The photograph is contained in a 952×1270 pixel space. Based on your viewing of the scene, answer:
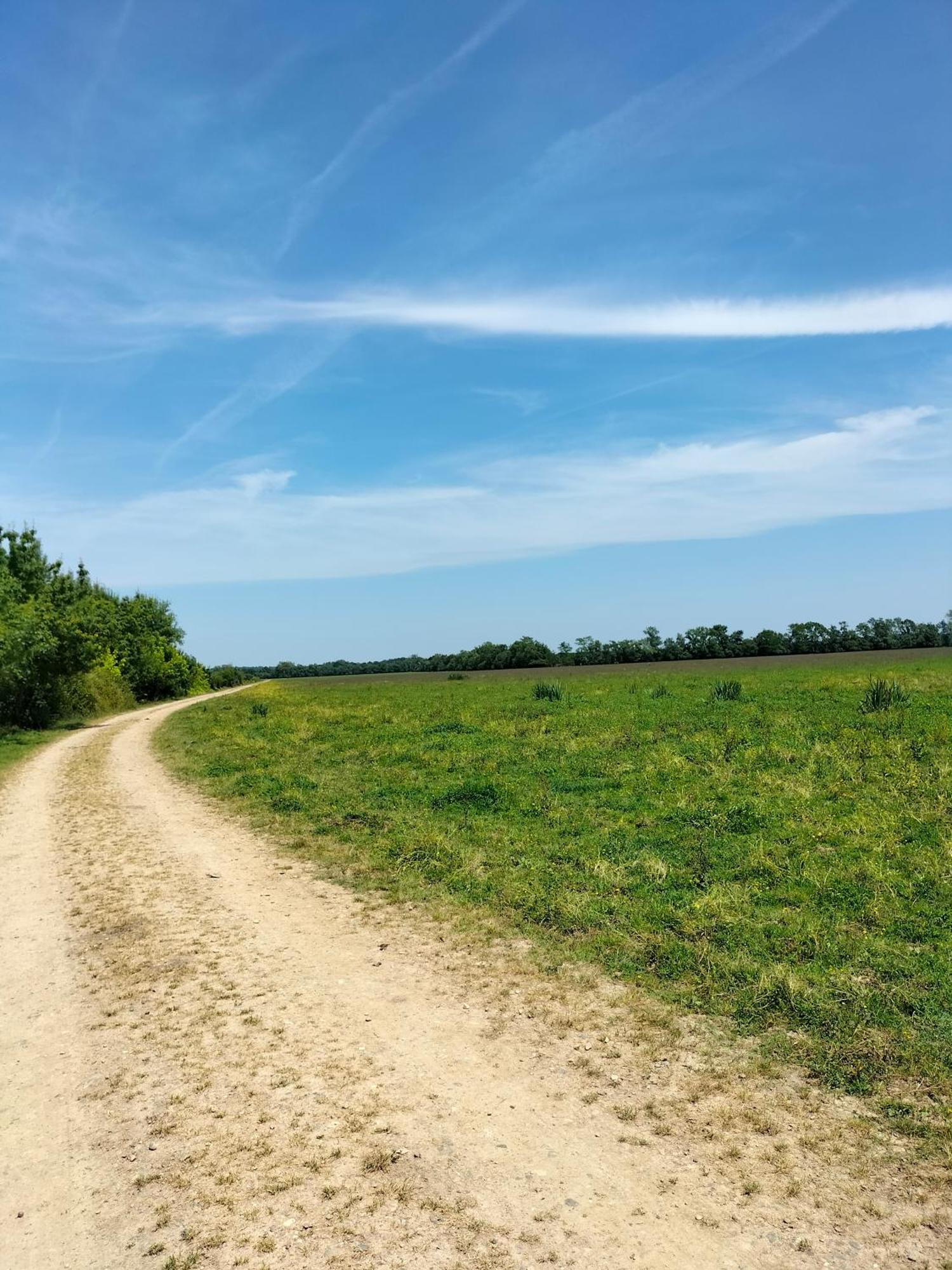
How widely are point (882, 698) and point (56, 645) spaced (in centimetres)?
3402

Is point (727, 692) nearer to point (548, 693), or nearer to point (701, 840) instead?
point (548, 693)

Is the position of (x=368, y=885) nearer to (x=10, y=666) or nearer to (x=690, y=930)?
(x=690, y=930)

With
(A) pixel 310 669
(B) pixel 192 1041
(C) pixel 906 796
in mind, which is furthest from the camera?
(A) pixel 310 669

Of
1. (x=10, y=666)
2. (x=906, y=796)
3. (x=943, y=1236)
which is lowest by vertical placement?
(x=943, y=1236)

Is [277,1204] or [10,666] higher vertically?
[10,666]

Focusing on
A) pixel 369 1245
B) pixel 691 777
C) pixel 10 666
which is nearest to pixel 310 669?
pixel 10 666

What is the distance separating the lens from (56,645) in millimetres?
35906

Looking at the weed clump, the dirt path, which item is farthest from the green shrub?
the dirt path

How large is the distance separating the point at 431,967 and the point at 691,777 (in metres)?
7.95

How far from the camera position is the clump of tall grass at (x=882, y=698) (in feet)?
65.3

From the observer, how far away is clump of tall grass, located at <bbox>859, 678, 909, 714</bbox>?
19891 millimetres

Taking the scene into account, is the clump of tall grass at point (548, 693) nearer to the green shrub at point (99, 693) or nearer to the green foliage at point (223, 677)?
the green shrub at point (99, 693)

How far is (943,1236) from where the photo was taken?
4.28 m

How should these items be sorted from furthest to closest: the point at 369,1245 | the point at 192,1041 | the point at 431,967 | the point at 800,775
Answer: the point at 800,775
the point at 431,967
the point at 192,1041
the point at 369,1245
